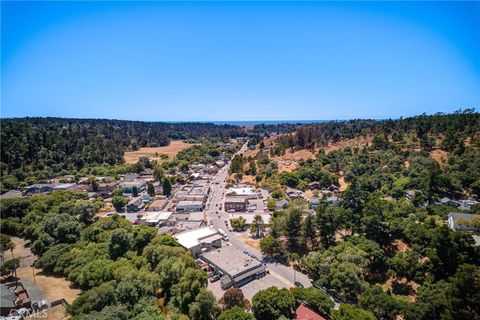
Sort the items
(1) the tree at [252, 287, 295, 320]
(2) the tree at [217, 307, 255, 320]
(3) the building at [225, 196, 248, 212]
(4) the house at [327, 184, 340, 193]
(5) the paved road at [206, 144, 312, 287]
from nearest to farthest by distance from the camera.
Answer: (2) the tree at [217, 307, 255, 320] < (1) the tree at [252, 287, 295, 320] < (5) the paved road at [206, 144, 312, 287] < (3) the building at [225, 196, 248, 212] < (4) the house at [327, 184, 340, 193]

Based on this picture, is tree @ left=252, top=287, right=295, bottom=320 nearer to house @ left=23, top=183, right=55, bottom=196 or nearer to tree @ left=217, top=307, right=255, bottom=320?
tree @ left=217, top=307, right=255, bottom=320

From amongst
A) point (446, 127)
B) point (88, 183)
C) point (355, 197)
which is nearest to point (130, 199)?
point (88, 183)

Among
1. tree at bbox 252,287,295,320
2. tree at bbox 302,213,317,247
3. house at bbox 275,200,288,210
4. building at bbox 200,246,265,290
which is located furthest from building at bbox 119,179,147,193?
tree at bbox 252,287,295,320

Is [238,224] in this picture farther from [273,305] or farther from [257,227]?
[273,305]

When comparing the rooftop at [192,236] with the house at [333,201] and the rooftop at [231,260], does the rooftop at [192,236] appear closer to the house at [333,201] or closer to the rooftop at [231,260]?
the rooftop at [231,260]

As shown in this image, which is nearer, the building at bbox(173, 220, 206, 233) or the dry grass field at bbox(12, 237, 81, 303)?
the dry grass field at bbox(12, 237, 81, 303)

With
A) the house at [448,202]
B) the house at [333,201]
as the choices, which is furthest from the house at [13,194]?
the house at [448,202]

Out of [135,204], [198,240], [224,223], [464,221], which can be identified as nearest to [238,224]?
[224,223]
